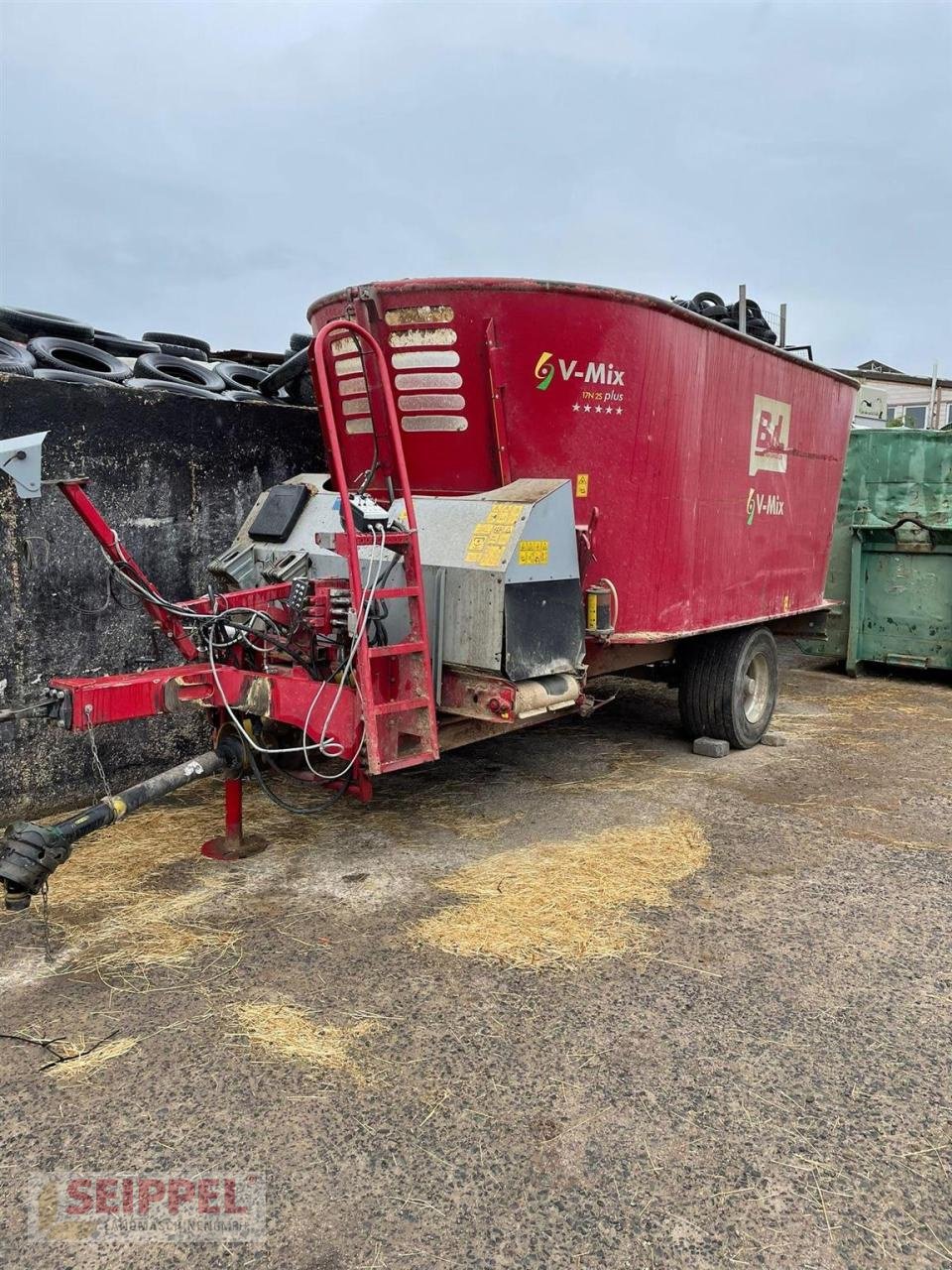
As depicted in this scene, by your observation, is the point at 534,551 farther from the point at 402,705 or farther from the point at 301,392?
the point at 301,392

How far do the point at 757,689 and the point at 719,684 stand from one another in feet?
2.55

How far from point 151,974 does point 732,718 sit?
4.46 metres

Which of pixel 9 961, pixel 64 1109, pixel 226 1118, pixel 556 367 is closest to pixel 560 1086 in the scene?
pixel 226 1118

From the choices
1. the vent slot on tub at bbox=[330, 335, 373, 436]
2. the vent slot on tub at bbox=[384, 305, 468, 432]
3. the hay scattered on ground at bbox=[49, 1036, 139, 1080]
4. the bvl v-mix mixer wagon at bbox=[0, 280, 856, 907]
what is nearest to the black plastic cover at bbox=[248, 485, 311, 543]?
the bvl v-mix mixer wagon at bbox=[0, 280, 856, 907]

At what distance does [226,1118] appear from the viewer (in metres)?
2.70

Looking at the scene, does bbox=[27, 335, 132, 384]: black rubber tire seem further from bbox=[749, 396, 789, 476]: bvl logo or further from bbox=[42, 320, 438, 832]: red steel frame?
bbox=[749, 396, 789, 476]: bvl logo

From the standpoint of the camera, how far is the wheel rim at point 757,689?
712cm

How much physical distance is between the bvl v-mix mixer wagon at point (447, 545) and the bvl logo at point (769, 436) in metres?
0.23

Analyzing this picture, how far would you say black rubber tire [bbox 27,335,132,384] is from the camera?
5.78m

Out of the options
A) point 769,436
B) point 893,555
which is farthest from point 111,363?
point 893,555

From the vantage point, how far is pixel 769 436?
6355mm

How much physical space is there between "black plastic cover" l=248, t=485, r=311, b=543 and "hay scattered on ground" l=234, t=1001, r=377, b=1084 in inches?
104

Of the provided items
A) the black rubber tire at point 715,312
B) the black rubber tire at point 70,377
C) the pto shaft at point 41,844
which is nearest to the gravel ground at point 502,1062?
the pto shaft at point 41,844

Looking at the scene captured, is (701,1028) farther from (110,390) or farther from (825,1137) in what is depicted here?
(110,390)
